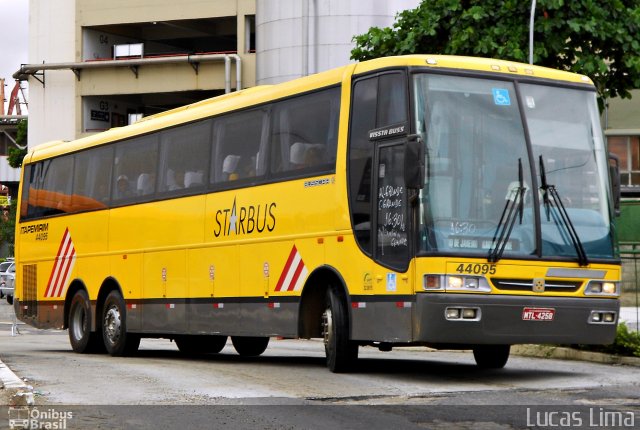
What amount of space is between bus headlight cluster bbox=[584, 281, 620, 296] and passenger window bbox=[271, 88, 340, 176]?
3.19 metres

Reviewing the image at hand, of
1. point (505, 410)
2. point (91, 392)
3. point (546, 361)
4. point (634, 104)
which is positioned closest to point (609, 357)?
point (546, 361)

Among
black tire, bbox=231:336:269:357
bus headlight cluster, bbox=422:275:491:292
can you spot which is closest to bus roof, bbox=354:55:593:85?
bus headlight cluster, bbox=422:275:491:292

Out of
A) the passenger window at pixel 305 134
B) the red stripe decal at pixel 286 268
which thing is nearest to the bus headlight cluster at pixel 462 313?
the passenger window at pixel 305 134

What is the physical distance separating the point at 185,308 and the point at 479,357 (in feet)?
15.7

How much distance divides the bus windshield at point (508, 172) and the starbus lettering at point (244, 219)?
321cm

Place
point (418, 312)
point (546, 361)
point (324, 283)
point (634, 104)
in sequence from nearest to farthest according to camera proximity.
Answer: point (418, 312), point (324, 283), point (546, 361), point (634, 104)

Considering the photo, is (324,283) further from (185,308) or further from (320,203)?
(185,308)

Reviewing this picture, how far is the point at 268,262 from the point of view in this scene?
52.2 feet

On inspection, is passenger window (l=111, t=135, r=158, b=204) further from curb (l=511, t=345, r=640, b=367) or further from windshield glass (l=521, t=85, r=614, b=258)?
windshield glass (l=521, t=85, r=614, b=258)

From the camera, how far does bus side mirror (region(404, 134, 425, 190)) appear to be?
12.8 metres

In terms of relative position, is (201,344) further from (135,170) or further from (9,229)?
(9,229)

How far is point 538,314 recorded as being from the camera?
13250 mm

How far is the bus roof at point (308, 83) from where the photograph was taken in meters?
13.7

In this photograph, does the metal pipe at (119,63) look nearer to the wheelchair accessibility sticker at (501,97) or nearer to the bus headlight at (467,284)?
the wheelchair accessibility sticker at (501,97)
